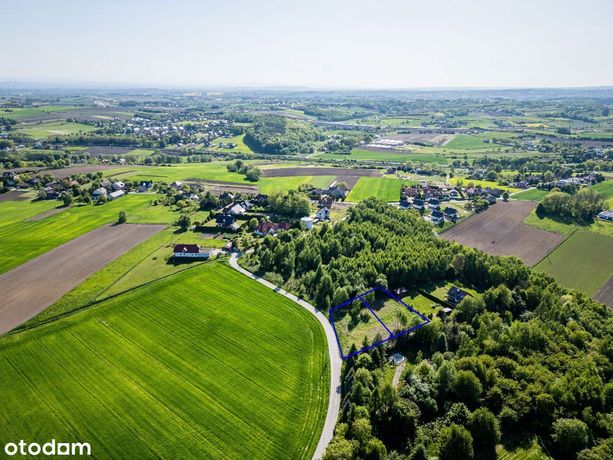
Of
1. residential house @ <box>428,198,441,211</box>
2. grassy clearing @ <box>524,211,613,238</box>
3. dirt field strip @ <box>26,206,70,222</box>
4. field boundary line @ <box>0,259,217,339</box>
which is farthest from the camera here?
residential house @ <box>428,198,441,211</box>

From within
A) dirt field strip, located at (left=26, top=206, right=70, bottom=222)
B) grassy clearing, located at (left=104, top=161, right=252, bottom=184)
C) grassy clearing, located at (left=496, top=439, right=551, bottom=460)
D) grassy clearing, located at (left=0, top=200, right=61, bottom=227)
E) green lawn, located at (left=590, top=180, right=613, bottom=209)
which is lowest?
grassy clearing, located at (left=496, top=439, right=551, bottom=460)

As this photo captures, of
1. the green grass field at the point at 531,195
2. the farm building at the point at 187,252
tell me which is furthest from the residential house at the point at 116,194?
the green grass field at the point at 531,195

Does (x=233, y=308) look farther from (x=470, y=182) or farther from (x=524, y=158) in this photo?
(x=524, y=158)


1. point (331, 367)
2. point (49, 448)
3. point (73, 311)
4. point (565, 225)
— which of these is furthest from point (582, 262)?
point (73, 311)

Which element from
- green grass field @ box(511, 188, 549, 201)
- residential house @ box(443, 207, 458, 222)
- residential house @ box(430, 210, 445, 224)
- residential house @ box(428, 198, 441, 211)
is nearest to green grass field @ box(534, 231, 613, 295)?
residential house @ box(443, 207, 458, 222)

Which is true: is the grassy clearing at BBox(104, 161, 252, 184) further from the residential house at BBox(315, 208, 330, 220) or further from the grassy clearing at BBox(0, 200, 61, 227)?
the residential house at BBox(315, 208, 330, 220)

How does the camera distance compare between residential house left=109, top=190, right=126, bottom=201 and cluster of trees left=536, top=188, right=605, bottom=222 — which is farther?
residential house left=109, top=190, right=126, bottom=201

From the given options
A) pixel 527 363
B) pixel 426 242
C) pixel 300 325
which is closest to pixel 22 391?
pixel 300 325
